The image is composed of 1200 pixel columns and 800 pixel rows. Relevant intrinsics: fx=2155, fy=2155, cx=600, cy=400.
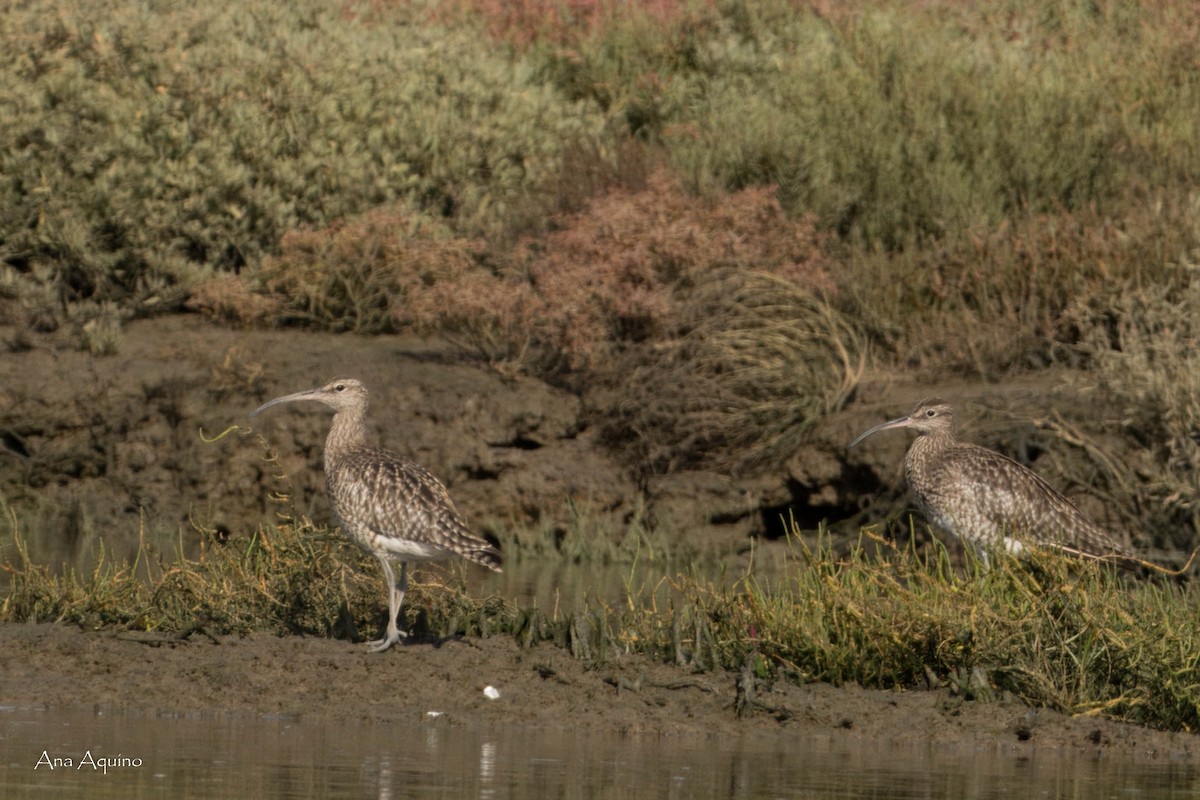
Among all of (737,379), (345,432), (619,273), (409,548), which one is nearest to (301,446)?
(619,273)

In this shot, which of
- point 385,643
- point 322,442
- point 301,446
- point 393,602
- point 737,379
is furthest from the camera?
point 301,446

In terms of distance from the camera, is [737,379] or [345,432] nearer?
[345,432]

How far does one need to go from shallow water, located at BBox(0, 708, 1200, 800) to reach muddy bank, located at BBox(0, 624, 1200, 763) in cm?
15

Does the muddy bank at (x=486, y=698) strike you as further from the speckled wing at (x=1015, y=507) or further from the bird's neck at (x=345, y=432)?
the speckled wing at (x=1015, y=507)

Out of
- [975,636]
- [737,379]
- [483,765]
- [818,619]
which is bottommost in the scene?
[737,379]

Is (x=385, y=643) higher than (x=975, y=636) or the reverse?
the reverse

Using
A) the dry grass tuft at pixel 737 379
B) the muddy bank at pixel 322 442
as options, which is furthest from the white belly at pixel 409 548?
the dry grass tuft at pixel 737 379

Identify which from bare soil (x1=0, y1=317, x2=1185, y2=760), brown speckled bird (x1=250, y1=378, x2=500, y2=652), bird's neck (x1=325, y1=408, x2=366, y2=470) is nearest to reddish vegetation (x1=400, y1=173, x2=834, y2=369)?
bare soil (x1=0, y1=317, x2=1185, y2=760)

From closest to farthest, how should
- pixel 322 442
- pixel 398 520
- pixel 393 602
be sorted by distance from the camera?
pixel 393 602 → pixel 398 520 → pixel 322 442

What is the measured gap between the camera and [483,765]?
9.05 meters

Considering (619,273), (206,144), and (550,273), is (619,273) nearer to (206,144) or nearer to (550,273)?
(550,273)

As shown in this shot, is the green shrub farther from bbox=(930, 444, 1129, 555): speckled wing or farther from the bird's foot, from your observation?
the bird's foot

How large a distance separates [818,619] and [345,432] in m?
3.28

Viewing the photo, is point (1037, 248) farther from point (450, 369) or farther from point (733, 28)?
point (733, 28)
